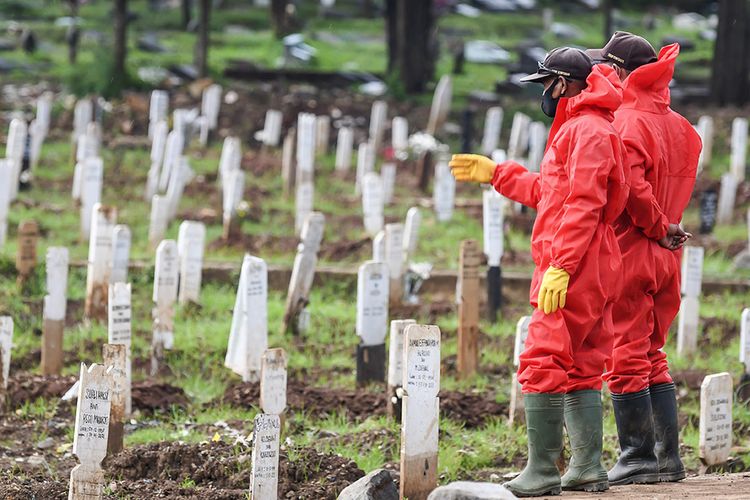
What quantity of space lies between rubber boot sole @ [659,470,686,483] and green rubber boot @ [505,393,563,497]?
78 cm

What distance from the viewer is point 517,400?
795 cm

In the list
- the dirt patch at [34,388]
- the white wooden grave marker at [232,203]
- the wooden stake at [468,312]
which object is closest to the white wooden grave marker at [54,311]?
the dirt patch at [34,388]

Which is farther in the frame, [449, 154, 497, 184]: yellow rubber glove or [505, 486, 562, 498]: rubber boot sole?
[449, 154, 497, 184]: yellow rubber glove

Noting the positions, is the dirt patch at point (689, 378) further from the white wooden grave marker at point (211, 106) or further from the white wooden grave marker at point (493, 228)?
the white wooden grave marker at point (211, 106)

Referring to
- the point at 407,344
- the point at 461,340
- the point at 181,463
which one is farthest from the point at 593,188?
the point at 461,340

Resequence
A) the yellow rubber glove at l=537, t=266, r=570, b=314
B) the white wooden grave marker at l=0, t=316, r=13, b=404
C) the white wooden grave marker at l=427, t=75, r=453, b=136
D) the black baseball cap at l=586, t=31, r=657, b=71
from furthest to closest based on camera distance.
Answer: the white wooden grave marker at l=427, t=75, r=453, b=136 < the white wooden grave marker at l=0, t=316, r=13, b=404 < the black baseball cap at l=586, t=31, r=657, b=71 < the yellow rubber glove at l=537, t=266, r=570, b=314

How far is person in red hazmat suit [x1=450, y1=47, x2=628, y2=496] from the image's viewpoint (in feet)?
18.9

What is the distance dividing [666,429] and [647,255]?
34.3 inches

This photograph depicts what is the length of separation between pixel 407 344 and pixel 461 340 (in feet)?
10.2

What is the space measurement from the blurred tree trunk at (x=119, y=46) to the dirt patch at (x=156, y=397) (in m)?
14.1

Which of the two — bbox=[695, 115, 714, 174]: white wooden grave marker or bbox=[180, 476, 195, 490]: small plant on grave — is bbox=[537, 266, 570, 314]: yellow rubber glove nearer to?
bbox=[180, 476, 195, 490]: small plant on grave

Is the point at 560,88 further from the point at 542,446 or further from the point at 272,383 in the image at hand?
the point at 272,383

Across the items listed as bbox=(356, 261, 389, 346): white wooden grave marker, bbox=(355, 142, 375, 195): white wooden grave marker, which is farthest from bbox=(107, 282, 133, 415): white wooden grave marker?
bbox=(355, 142, 375, 195): white wooden grave marker

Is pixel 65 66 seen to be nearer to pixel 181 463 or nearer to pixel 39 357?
pixel 39 357
